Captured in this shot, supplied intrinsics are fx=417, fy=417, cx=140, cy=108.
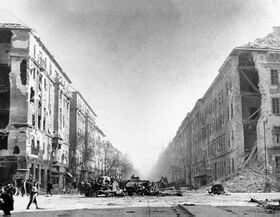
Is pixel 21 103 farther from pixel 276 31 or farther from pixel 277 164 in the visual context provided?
pixel 276 31

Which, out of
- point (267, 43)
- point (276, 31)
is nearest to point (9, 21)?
point (267, 43)

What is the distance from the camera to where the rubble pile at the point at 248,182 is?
43.2 metres

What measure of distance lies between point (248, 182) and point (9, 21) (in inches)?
1301

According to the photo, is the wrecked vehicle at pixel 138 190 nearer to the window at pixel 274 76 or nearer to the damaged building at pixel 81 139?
the window at pixel 274 76

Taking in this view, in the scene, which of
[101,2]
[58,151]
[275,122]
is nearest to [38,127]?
[58,151]

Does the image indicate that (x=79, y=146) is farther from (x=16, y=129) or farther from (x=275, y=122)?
(x=275, y=122)

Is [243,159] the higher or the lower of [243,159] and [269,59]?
the lower

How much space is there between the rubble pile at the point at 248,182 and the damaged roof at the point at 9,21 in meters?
28.9

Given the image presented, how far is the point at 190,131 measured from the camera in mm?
93188

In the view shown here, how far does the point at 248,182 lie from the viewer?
43344 millimetres

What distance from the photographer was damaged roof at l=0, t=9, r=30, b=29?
47938 millimetres

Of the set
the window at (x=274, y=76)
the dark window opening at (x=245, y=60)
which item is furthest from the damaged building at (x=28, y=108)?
the window at (x=274, y=76)

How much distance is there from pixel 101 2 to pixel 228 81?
3618cm

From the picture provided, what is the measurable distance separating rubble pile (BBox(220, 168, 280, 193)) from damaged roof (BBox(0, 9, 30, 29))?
2892 centimetres
